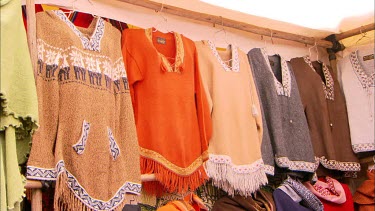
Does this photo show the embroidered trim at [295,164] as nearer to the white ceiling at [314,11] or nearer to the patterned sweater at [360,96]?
the patterned sweater at [360,96]

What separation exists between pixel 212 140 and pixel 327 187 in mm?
814

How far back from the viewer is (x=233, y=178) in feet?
6.44

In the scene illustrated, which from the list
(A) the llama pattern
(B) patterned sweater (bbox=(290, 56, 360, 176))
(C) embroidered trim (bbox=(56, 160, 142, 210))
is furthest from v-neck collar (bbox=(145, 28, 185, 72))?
(B) patterned sweater (bbox=(290, 56, 360, 176))

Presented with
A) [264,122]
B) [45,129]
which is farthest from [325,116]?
[45,129]

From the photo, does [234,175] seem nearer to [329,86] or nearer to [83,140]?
[83,140]

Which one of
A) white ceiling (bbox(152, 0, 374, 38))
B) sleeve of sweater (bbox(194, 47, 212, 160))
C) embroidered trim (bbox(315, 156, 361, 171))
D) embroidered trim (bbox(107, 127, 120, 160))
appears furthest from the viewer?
embroidered trim (bbox(315, 156, 361, 171))

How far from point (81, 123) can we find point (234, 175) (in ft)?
2.47

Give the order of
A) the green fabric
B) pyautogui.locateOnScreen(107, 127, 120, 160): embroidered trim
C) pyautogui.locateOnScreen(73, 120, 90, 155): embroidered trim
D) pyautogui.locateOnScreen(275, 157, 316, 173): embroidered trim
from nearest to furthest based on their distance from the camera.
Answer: the green fabric, pyautogui.locateOnScreen(73, 120, 90, 155): embroidered trim, pyautogui.locateOnScreen(107, 127, 120, 160): embroidered trim, pyautogui.locateOnScreen(275, 157, 316, 173): embroidered trim

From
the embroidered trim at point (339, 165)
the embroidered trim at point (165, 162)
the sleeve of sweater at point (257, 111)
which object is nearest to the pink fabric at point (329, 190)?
the embroidered trim at point (339, 165)

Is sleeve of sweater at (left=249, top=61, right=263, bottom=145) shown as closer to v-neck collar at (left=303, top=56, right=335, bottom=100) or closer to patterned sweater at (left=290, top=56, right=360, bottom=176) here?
patterned sweater at (left=290, top=56, right=360, bottom=176)

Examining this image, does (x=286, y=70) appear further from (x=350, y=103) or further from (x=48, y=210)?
(x=48, y=210)

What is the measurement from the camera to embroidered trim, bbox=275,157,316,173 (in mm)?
2154

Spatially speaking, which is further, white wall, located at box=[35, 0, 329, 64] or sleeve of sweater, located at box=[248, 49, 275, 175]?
sleeve of sweater, located at box=[248, 49, 275, 175]

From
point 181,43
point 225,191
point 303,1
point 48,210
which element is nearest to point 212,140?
point 225,191
